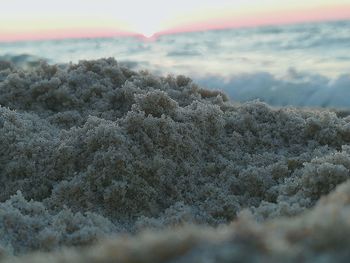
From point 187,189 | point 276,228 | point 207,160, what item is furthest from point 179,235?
point 207,160

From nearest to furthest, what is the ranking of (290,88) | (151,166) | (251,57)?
(151,166) → (290,88) → (251,57)

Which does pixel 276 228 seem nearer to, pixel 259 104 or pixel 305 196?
pixel 305 196

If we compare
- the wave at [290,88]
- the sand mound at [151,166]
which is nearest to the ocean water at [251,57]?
the wave at [290,88]

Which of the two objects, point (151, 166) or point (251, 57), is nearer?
point (151, 166)

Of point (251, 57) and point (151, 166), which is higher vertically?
point (151, 166)

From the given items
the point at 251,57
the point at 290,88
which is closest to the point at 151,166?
the point at 290,88

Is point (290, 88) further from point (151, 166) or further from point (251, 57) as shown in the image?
point (151, 166)

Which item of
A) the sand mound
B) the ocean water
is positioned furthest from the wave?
the sand mound
